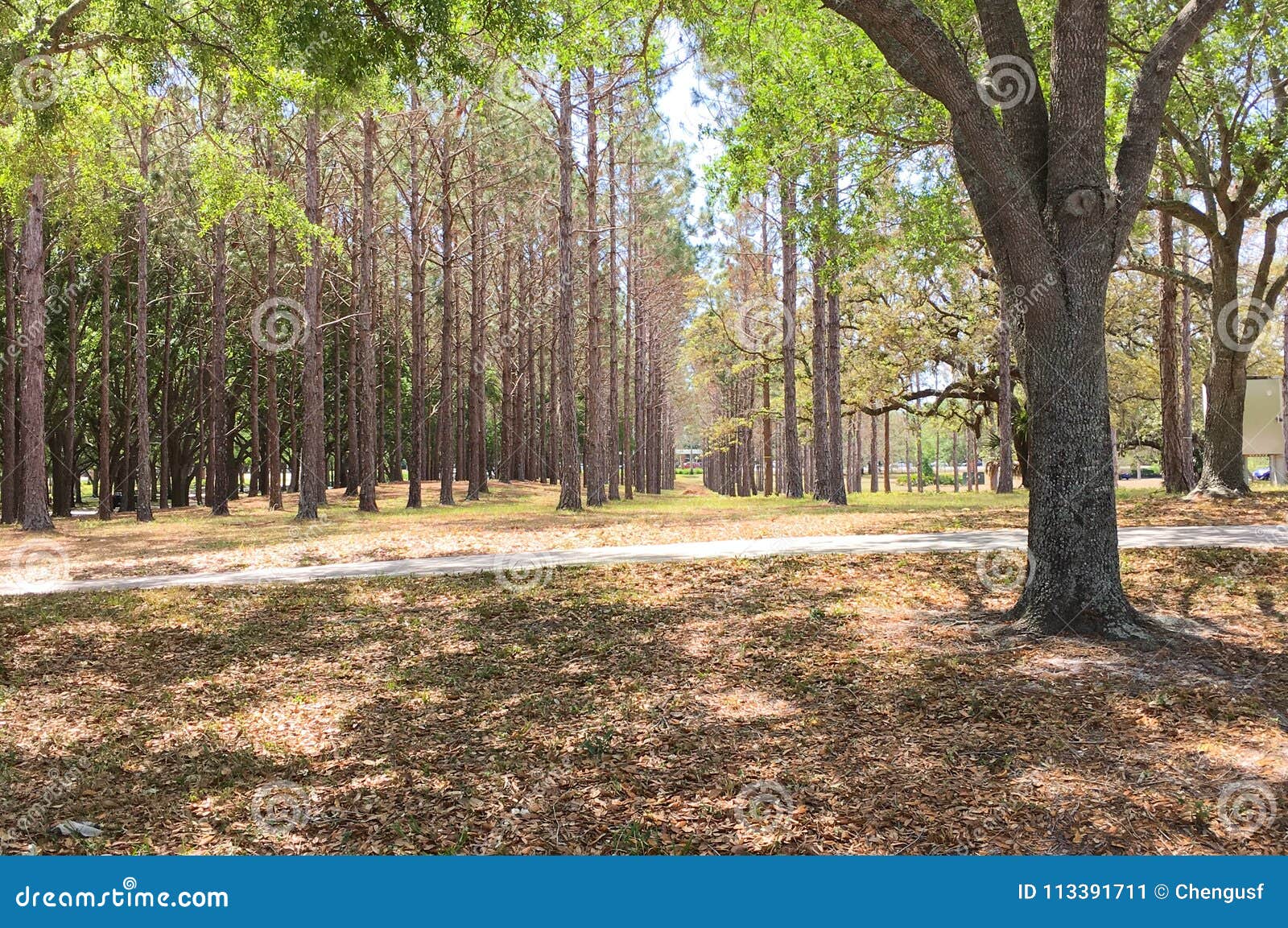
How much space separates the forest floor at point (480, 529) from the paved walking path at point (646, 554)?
601 millimetres

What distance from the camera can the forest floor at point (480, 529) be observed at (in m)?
13.1

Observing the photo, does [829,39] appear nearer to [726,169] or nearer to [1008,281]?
[726,169]

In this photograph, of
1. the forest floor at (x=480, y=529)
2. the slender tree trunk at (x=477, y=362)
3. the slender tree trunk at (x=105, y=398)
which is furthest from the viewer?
the slender tree trunk at (x=477, y=362)

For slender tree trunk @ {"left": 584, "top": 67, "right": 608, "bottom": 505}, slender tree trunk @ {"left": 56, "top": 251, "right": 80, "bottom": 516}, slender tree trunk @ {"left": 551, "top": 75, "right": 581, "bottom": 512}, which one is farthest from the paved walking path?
slender tree trunk @ {"left": 56, "top": 251, "right": 80, "bottom": 516}

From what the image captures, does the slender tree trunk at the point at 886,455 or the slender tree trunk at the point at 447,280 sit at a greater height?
the slender tree trunk at the point at 447,280

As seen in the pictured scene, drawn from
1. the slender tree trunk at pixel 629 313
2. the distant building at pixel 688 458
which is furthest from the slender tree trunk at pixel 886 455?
the distant building at pixel 688 458

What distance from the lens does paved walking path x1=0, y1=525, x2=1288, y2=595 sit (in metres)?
10.8

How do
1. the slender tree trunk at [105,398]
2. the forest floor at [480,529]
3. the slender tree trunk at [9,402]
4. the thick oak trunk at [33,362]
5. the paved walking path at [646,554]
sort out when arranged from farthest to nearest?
the slender tree trunk at [105,398]
the slender tree trunk at [9,402]
the thick oak trunk at [33,362]
the forest floor at [480,529]
the paved walking path at [646,554]

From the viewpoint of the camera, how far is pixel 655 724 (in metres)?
5.55

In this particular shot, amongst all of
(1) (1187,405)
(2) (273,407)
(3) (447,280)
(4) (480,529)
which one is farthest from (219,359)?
(1) (1187,405)

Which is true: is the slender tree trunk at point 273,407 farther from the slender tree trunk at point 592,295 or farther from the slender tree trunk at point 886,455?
the slender tree trunk at point 886,455

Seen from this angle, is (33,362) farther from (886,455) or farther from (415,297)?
(886,455)

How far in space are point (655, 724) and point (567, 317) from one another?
16.2m

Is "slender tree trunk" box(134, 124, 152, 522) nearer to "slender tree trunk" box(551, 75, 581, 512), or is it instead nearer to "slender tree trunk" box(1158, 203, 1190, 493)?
"slender tree trunk" box(551, 75, 581, 512)
